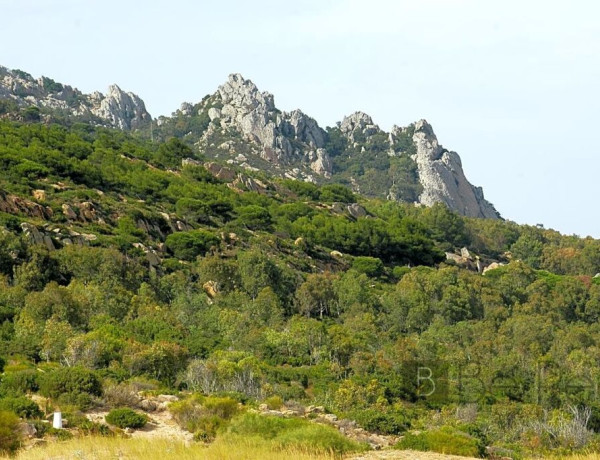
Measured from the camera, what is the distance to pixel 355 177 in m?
175

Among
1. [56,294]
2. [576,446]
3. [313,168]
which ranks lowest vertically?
[576,446]

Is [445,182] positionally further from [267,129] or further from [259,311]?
[259,311]

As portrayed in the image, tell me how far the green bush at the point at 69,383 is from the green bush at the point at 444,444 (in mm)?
8648

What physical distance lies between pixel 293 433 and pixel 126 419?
5.45m

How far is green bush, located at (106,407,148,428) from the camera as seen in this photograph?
70.7 feet

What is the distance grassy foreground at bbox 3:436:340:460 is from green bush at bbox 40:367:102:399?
7.18 meters

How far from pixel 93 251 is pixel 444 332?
21732 mm

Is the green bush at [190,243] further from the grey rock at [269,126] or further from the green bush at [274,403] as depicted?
the grey rock at [269,126]

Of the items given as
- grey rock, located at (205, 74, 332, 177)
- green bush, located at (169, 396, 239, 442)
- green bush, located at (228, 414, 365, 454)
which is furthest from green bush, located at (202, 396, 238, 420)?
grey rock, located at (205, 74, 332, 177)

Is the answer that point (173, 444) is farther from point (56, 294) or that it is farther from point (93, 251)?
point (93, 251)

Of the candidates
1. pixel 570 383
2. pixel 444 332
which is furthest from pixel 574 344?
pixel 570 383

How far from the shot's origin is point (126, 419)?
71.1 ft

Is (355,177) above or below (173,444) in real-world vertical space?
above

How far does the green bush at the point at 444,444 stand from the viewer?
2048 centimetres
